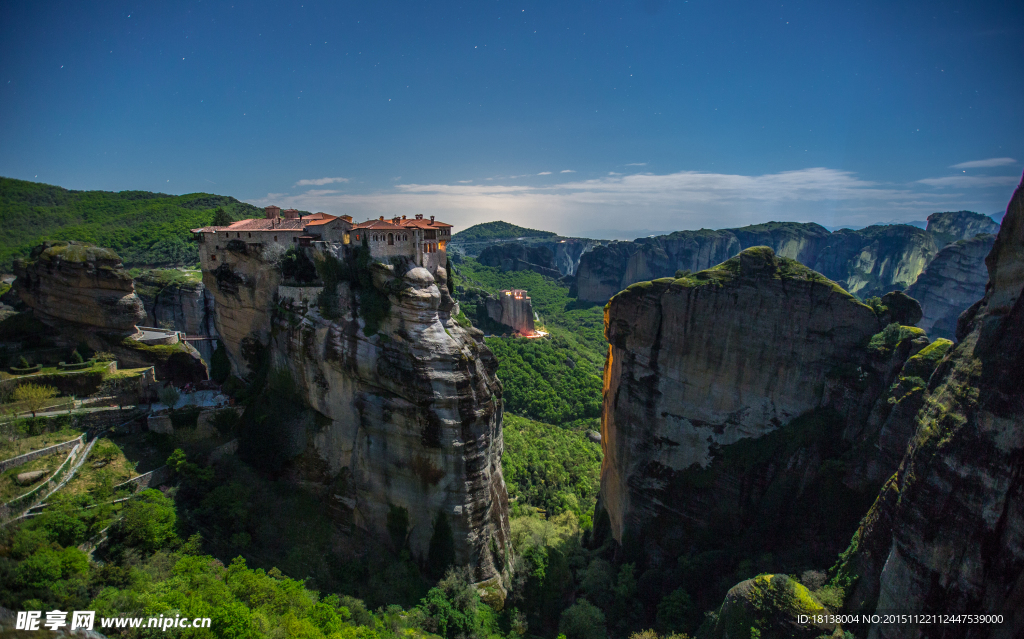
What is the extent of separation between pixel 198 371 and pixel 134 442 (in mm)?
6264

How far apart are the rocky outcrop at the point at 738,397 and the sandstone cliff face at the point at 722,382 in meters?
0.06

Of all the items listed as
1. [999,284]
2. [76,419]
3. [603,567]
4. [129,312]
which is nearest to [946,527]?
[999,284]

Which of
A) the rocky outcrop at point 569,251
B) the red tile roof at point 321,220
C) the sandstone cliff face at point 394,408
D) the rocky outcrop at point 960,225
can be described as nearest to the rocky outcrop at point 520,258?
the rocky outcrop at point 569,251

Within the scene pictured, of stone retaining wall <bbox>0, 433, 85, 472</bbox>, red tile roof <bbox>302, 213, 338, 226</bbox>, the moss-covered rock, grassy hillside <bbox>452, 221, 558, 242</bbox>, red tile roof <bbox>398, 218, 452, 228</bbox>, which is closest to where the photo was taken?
the moss-covered rock

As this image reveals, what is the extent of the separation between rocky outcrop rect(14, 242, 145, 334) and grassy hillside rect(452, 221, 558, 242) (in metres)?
146

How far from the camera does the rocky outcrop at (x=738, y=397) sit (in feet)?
84.6

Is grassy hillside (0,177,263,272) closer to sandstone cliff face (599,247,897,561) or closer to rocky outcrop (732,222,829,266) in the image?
sandstone cliff face (599,247,897,561)

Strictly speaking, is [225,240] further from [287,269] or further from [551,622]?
[551,622]

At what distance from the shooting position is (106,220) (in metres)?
59.8

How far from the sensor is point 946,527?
49.3 ft

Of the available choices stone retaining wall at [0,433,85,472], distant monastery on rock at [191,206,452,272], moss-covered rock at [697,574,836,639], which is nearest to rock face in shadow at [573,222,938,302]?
distant monastery on rock at [191,206,452,272]

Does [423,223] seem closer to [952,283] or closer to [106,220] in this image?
[106,220]

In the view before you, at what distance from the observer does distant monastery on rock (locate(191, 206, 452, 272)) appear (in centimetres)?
2794

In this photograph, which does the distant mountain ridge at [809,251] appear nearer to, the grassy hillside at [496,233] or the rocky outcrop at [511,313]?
the rocky outcrop at [511,313]
